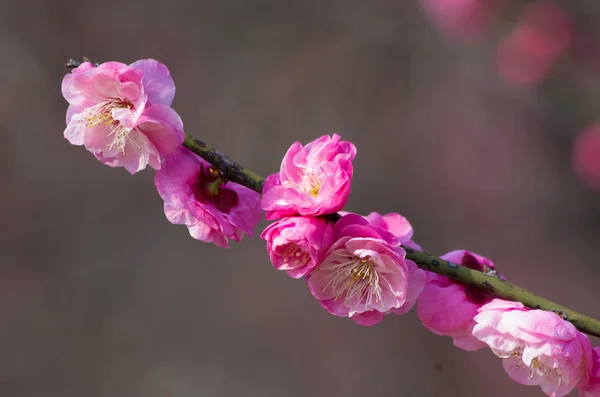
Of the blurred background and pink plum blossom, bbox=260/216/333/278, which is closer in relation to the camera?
pink plum blossom, bbox=260/216/333/278

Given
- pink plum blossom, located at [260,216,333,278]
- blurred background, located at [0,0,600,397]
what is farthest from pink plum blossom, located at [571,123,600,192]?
pink plum blossom, located at [260,216,333,278]

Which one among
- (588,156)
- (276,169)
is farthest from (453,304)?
(588,156)

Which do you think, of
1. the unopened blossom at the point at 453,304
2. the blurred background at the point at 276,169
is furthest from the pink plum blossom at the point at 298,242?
the blurred background at the point at 276,169

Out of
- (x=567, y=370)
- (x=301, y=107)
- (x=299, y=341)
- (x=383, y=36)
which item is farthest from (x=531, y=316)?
(x=383, y=36)

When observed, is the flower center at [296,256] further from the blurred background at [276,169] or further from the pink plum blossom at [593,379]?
the blurred background at [276,169]

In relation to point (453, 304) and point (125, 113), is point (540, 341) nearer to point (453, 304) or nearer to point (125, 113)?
point (453, 304)

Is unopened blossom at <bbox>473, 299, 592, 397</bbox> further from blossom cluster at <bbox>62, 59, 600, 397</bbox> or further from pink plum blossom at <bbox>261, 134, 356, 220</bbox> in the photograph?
pink plum blossom at <bbox>261, 134, 356, 220</bbox>

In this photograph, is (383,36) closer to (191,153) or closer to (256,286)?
(256,286)
